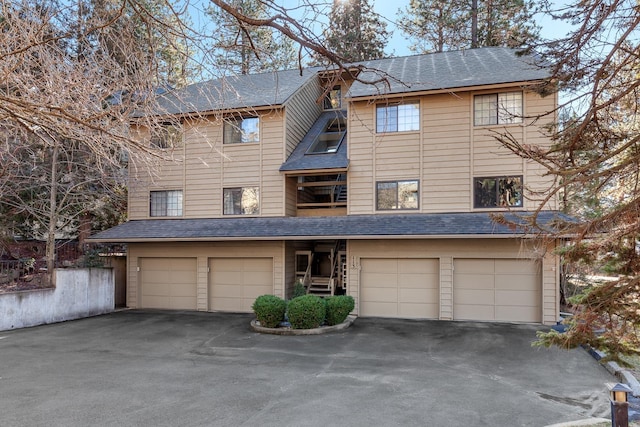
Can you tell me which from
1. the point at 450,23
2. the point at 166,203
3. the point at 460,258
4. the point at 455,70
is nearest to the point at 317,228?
the point at 460,258

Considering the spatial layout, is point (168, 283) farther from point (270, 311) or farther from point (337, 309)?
point (337, 309)

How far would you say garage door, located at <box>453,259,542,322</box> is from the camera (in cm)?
1193

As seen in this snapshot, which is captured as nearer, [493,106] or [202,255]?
[493,106]

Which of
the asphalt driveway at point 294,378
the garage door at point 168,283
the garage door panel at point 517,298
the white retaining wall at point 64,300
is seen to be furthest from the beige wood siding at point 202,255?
the garage door panel at point 517,298

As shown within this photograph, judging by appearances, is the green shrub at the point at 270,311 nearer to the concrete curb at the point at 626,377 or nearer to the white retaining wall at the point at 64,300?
the white retaining wall at the point at 64,300

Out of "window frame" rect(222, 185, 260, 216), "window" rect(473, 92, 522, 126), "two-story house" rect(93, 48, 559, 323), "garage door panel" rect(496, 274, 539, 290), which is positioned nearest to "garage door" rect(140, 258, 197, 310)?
"two-story house" rect(93, 48, 559, 323)

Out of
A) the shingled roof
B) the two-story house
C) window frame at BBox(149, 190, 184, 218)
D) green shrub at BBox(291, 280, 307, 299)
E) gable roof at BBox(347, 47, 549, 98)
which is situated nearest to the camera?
the shingled roof

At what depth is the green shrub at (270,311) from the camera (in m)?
10.9

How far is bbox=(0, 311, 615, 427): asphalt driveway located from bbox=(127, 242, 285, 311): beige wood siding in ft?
10.2

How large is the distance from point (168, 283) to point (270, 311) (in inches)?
234

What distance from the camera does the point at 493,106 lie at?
1251 cm

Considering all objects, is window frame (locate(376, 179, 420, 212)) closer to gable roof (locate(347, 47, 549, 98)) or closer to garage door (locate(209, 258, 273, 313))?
gable roof (locate(347, 47, 549, 98))

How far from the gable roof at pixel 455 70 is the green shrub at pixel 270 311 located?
6208 millimetres

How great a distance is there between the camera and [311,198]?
54.7 feet
